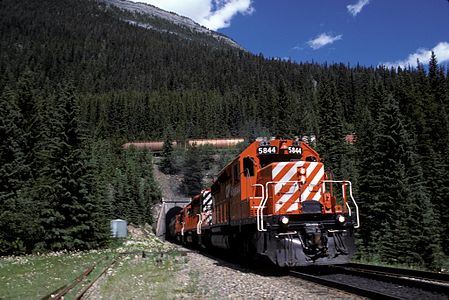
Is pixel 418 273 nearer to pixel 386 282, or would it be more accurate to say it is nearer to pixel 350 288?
pixel 386 282

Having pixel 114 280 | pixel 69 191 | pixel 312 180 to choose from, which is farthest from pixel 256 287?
pixel 69 191

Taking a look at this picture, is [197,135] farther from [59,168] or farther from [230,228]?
[230,228]

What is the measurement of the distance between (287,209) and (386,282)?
367 cm

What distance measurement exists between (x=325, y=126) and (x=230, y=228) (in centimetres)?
6750

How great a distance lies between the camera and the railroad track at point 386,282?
28.8 feet

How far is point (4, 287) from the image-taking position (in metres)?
13.0

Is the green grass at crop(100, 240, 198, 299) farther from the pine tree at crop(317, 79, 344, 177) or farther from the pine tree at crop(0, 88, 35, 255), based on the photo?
the pine tree at crop(317, 79, 344, 177)

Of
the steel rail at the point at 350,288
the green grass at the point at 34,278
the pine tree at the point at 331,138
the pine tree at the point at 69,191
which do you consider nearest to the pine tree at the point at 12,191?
the pine tree at the point at 69,191

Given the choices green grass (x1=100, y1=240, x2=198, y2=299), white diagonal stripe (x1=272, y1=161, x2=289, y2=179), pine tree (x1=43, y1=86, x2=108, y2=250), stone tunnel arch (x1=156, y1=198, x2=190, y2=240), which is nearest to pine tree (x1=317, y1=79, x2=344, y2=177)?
stone tunnel arch (x1=156, y1=198, x2=190, y2=240)

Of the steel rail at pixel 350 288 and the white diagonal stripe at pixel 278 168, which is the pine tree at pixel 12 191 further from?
the steel rail at pixel 350 288

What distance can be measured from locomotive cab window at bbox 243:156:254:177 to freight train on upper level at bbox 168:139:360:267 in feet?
0.12

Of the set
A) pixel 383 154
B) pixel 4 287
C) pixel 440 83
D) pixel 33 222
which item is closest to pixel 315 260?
pixel 4 287

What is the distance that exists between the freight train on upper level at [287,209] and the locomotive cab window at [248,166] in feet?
0.12

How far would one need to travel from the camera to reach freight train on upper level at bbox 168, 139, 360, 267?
12219 mm
